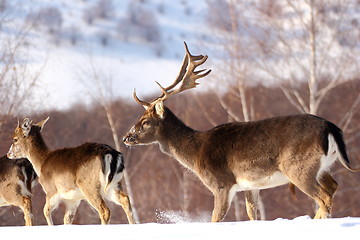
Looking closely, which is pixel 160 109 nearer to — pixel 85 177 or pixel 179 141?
pixel 179 141

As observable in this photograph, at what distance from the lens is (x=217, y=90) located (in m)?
22.5

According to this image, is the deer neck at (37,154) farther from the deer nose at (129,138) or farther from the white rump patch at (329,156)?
the white rump patch at (329,156)

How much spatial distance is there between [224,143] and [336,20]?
11.8 m

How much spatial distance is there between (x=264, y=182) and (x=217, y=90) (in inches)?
530

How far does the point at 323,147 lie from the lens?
8.62m

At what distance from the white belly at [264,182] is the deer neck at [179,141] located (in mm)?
962

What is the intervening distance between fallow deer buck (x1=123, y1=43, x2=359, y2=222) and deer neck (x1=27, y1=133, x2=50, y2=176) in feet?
6.35

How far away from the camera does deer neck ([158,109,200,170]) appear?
10164 millimetres

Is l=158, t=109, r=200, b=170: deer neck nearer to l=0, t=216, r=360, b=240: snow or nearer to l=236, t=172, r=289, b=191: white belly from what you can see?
l=236, t=172, r=289, b=191: white belly

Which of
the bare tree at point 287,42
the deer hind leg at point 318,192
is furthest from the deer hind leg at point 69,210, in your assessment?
the bare tree at point 287,42

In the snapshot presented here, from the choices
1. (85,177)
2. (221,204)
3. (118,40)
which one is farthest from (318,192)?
(118,40)

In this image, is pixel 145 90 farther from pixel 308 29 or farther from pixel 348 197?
pixel 308 29

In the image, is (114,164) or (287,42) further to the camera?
(287,42)

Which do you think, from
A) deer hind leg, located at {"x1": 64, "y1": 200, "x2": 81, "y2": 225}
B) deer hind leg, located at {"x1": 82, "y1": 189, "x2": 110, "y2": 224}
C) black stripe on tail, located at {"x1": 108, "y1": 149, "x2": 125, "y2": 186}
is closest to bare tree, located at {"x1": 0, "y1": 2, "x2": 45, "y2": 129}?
deer hind leg, located at {"x1": 64, "y1": 200, "x2": 81, "y2": 225}
